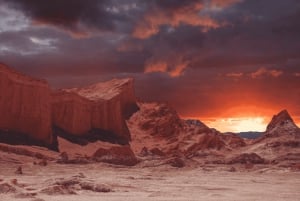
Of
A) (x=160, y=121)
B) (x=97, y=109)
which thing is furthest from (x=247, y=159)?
(x=160, y=121)

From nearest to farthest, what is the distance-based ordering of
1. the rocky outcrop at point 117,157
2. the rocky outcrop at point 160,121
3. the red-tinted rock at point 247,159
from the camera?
the rocky outcrop at point 117,157, the red-tinted rock at point 247,159, the rocky outcrop at point 160,121

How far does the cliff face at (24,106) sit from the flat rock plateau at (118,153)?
10 centimetres

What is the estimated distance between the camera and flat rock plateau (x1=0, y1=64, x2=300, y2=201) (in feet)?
73.7

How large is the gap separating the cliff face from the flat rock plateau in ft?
0.32

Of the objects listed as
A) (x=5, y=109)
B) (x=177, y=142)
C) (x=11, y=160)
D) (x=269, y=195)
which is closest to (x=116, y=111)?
(x=177, y=142)

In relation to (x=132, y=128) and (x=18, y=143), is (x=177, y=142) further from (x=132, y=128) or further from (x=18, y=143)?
(x=18, y=143)

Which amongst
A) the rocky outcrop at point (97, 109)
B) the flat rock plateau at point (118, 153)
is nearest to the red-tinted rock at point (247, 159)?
the flat rock plateau at point (118, 153)

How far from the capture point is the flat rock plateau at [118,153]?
2247 cm

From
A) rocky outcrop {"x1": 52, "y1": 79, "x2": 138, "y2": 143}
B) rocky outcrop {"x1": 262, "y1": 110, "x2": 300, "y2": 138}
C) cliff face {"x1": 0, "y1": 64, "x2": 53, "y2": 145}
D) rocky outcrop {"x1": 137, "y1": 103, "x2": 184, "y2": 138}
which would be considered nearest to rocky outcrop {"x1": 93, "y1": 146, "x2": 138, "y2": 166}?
cliff face {"x1": 0, "y1": 64, "x2": 53, "y2": 145}

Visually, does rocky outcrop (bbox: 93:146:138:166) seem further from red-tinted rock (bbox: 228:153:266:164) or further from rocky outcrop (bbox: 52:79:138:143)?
rocky outcrop (bbox: 52:79:138:143)

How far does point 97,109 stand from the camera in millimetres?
68875

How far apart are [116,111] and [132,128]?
670 cm

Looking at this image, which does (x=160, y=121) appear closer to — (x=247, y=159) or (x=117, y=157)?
(x=247, y=159)

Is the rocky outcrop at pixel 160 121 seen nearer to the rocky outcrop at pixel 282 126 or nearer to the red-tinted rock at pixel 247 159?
the rocky outcrop at pixel 282 126
